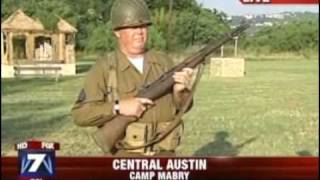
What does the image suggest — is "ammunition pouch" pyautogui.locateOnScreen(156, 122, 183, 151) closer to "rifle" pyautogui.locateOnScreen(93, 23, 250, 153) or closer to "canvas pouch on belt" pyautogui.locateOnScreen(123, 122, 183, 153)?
"canvas pouch on belt" pyautogui.locateOnScreen(123, 122, 183, 153)

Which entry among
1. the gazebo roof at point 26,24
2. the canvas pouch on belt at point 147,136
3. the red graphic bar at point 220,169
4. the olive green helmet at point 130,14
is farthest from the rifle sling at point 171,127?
the gazebo roof at point 26,24

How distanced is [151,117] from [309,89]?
3.00 feet

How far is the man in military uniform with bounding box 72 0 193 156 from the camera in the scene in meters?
6.06

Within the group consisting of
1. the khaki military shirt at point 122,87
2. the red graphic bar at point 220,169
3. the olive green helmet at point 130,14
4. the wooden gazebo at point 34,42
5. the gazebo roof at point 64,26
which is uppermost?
the olive green helmet at point 130,14

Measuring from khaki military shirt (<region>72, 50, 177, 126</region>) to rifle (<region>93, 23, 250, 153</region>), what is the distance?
3 cm

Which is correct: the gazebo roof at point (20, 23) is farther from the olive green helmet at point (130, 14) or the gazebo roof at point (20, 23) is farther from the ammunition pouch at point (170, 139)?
the ammunition pouch at point (170, 139)

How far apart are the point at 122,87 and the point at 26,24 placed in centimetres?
77

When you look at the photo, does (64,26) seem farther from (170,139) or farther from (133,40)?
(170,139)

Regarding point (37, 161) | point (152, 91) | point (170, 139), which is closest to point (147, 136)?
point (170, 139)

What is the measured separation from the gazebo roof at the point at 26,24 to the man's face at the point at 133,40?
477 mm

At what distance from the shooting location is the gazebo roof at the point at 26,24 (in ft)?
21.0

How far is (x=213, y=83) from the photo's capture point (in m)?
6.85

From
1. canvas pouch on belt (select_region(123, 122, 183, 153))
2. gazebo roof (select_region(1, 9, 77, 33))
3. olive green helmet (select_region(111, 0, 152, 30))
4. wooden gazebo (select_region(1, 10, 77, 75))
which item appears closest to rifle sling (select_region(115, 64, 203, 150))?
canvas pouch on belt (select_region(123, 122, 183, 153))

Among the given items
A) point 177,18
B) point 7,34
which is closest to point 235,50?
point 177,18
